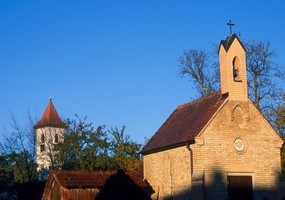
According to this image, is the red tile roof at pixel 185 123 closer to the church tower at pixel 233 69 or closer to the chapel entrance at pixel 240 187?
the church tower at pixel 233 69

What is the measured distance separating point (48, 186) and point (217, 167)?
10.7 m

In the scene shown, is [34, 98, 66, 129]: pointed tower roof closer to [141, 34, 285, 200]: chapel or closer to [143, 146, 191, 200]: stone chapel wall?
[143, 146, 191, 200]: stone chapel wall

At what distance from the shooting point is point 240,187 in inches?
1271

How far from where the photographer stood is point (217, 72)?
158ft

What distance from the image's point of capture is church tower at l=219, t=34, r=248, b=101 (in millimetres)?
32875

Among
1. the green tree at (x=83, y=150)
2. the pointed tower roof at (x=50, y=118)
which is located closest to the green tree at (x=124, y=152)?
the green tree at (x=83, y=150)

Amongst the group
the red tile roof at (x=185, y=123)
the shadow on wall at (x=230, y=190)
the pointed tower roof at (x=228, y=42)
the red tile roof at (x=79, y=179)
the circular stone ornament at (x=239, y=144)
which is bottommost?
the shadow on wall at (x=230, y=190)

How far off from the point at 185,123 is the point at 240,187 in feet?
17.9

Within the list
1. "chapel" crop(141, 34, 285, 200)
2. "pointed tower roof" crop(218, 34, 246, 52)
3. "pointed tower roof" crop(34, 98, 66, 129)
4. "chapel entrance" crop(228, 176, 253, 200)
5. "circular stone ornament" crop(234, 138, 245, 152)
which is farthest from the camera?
"pointed tower roof" crop(34, 98, 66, 129)

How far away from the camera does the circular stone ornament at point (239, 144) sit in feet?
107

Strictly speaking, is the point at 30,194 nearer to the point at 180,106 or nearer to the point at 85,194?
the point at 85,194

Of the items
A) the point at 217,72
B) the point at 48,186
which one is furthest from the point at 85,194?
the point at 217,72

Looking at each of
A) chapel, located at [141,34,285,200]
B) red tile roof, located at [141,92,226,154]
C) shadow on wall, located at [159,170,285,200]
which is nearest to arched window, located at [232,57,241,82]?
chapel, located at [141,34,285,200]

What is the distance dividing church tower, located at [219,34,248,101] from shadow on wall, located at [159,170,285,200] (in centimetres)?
480
